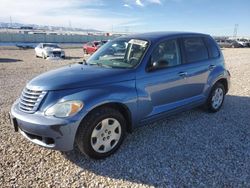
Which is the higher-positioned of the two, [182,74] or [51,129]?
[182,74]

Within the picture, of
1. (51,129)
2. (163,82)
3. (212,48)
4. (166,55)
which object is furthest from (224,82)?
(51,129)

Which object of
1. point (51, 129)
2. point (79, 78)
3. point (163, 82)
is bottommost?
point (51, 129)

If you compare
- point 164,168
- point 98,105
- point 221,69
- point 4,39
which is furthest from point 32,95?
point 4,39

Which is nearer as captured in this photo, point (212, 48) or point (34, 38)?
point (212, 48)

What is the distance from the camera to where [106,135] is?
3.71m

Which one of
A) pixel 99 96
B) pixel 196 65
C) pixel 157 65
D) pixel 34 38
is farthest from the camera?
pixel 34 38

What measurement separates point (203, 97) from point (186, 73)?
941 millimetres

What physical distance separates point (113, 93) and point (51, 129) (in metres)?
0.99

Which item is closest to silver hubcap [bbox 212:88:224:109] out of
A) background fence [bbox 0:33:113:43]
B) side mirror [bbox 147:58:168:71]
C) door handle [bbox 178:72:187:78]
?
door handle [bbox 178:72:187:78]

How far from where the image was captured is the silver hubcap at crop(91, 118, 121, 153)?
11.8ft

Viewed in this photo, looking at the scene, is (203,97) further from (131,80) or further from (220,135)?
(131,80)

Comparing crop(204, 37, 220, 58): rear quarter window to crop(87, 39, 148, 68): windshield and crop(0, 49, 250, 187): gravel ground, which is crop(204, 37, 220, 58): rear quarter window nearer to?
crop(0, 49, 250, 187): gravel ground

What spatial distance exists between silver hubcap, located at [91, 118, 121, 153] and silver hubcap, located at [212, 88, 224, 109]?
291cm

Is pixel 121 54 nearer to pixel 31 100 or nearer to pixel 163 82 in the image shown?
pixel 163 82
